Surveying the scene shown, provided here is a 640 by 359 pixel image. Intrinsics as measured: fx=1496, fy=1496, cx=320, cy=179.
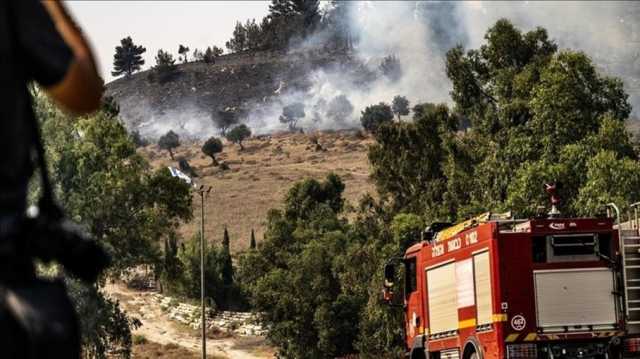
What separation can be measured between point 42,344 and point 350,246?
64.6 metres

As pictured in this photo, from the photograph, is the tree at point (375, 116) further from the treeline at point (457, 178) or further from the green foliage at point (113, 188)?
the green foliage at point (113, 188)

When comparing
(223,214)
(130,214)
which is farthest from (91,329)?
(223,214)

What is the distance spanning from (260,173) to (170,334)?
70.8m

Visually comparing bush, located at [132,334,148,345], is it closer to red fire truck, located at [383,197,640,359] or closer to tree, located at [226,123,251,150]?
red fire truck, located at [383,197,640,359]

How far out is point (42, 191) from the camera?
3443 millimetres

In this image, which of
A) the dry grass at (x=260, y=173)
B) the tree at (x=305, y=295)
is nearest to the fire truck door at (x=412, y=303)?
the tree at (x=305, y=295)

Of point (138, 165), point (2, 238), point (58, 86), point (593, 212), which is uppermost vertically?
point (138, 165)

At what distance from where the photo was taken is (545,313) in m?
25.1

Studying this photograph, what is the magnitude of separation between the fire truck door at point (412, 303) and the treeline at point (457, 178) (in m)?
13.7

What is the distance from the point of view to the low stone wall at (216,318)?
3543 inches

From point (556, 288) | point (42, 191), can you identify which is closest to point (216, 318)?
point (556, 288)

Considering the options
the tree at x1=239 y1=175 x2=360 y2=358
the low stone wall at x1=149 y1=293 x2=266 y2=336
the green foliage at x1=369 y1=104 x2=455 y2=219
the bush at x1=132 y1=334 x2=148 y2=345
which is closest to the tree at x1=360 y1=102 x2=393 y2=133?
the low stone wall at x1=149 y1=293 x2=266 y2=336

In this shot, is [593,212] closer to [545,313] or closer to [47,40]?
[545,313]

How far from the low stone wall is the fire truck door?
57264 millimetres
